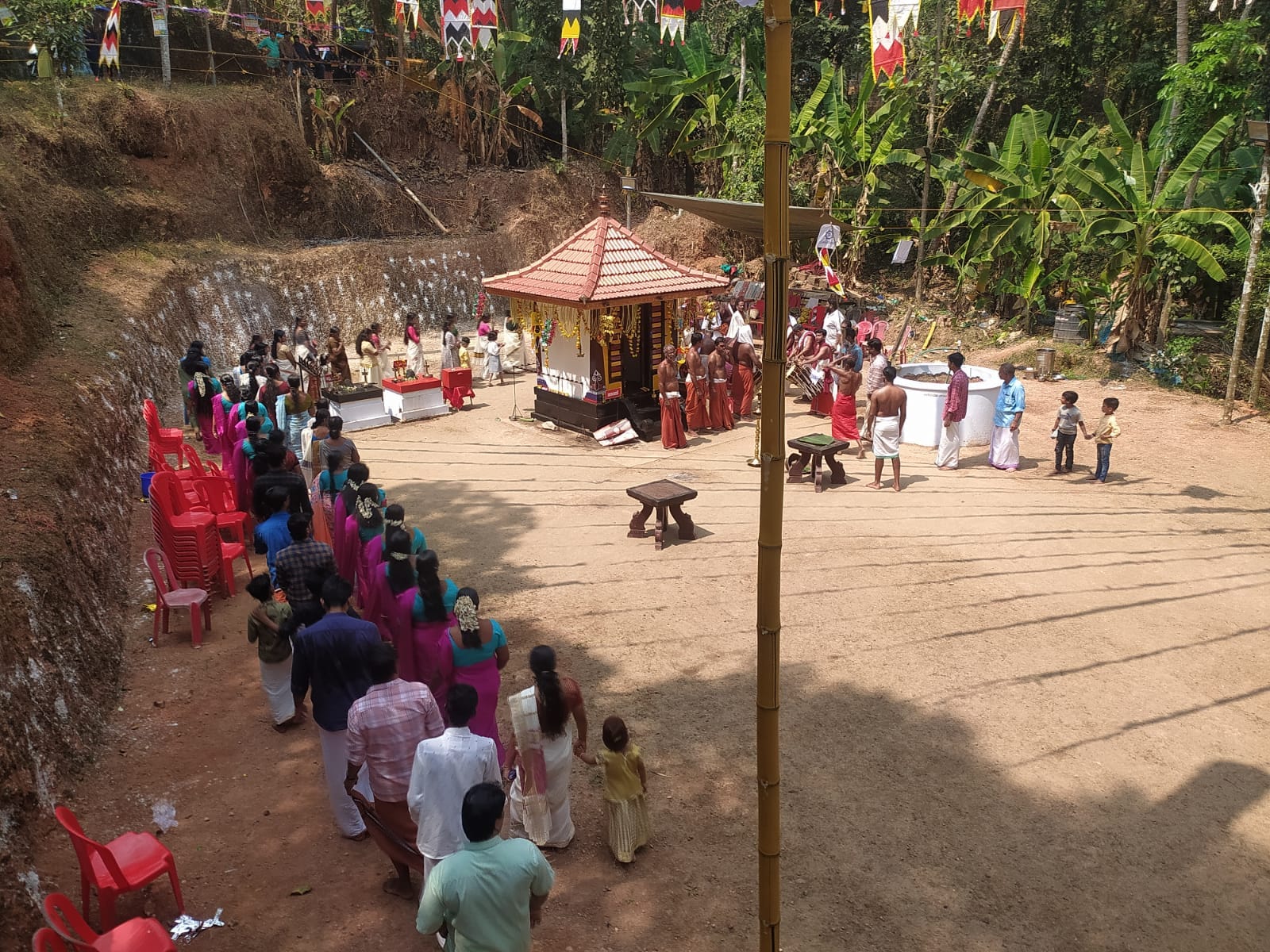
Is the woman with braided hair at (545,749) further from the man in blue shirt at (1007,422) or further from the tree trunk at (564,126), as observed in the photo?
the tree trunk at (564,126)

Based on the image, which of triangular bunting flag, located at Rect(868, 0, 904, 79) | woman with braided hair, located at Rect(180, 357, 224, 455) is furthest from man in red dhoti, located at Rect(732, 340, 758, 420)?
woman with braided hair, located at Rect(180, 357, 224, 455)

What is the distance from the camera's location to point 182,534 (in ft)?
24.7

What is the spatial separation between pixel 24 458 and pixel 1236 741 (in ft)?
30.1

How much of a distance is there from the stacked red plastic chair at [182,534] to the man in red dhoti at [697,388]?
7671mm

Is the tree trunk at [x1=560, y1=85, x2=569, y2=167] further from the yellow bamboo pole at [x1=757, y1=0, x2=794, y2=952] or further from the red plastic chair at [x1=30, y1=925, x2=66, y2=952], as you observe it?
the red plastic chair at [x1=30, y1=925, x2=66, y2=952]

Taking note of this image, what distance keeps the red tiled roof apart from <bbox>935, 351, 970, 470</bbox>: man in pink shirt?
4.28m

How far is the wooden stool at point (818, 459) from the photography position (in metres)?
11.1

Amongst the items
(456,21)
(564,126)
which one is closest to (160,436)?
(456,21)

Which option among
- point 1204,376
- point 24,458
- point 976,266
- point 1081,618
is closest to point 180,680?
point 24,458

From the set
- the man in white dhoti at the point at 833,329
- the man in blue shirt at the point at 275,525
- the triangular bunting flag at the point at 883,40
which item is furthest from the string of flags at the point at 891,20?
the man in blue shirt at the point at 275,525

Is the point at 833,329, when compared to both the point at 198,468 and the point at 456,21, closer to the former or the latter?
the point at 456,21

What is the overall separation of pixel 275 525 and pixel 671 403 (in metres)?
6.89

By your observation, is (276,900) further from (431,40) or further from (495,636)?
(431,40)

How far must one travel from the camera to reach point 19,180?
1373 centimetres
